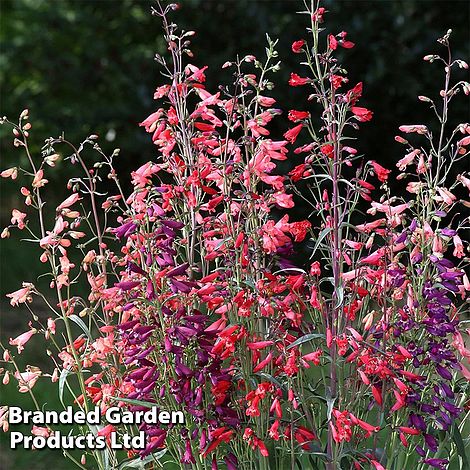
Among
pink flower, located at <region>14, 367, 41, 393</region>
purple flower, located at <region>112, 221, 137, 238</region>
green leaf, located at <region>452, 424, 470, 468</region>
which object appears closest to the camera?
purple flower, located at <region>112, 221, 137, 238</region>

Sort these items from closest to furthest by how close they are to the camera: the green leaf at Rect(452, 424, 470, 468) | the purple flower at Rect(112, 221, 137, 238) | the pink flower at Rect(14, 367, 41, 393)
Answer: the purple flower at Rect(112, 221, 137, 238), the green leaf at Rect(452, 424, 470, 468), the pink flower at Rect(14, 367, 41, 393)

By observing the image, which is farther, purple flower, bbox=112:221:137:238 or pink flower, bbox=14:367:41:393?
pink flower, bbox=14:367:41:393

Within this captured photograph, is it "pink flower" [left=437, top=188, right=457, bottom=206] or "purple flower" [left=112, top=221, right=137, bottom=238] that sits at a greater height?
"pink flower" [left=437, top=188, right=457, bottom=206]

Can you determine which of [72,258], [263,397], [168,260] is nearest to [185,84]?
[168,260]

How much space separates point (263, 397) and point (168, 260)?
14.9 inches

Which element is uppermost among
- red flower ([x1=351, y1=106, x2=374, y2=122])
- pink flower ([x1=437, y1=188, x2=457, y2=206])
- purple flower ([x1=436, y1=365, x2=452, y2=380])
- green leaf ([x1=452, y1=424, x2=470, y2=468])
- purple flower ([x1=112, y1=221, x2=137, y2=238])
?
red flower ([x1=351, y1=106, x2=374, y2=122])

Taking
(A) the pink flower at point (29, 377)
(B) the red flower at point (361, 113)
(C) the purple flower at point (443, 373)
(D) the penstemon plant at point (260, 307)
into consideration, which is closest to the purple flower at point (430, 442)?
(D) the penstemon plant at point (260, 307)

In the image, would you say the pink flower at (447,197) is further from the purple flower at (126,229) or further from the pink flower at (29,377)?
the pink flower at (29,377)

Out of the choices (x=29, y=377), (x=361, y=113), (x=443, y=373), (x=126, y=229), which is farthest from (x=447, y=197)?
(x=29, y=377)

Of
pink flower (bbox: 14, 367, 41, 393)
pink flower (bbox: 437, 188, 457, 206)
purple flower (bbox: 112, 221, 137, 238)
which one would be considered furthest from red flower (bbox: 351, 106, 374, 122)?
pink flower (bbox: 14, 367, 41, 393)

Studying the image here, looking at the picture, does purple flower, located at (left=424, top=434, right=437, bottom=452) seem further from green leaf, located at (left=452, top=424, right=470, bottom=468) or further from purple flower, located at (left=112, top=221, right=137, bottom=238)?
purple flower, located at (left=112, top=221, right=137, bottom=238)

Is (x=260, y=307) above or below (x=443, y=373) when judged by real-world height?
above

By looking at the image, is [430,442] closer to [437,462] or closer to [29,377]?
[437,462]

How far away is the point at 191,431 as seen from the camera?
2357 mm
